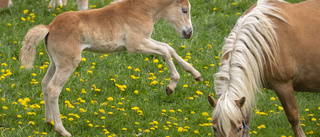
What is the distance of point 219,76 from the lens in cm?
480

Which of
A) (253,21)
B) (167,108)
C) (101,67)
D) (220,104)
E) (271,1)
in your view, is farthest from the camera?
(101,67)

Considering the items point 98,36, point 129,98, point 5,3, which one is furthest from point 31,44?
point 5,3

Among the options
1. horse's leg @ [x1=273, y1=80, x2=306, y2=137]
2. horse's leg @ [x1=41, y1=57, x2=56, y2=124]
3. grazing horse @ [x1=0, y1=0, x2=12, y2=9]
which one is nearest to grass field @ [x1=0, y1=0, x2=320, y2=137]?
horse's leg @ [x1=41, y1=57, x2=56, y2=124]

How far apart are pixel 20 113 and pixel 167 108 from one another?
1.73m

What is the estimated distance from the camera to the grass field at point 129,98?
5.79m

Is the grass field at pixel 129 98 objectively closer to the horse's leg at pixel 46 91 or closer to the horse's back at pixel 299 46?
the horse's leg at pixel 46 91

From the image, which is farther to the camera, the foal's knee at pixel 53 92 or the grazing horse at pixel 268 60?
the foal's knee at pixel 53 92

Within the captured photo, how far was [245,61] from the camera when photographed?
16.0 feet

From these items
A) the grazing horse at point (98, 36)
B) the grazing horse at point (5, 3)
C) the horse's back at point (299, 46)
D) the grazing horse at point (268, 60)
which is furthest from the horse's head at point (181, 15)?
the grazing horse at point (5, 3)

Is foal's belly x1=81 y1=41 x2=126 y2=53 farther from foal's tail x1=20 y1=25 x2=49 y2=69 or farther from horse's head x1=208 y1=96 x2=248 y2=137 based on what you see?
horse's head x1=208 y1=96 x2=248 y2=137

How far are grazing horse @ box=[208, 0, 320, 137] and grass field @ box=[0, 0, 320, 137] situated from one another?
30 cm

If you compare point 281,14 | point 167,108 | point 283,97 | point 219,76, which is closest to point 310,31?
point 281,14

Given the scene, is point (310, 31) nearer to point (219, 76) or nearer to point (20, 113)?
point (219, 76)

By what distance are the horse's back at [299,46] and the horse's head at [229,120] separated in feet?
2.60
